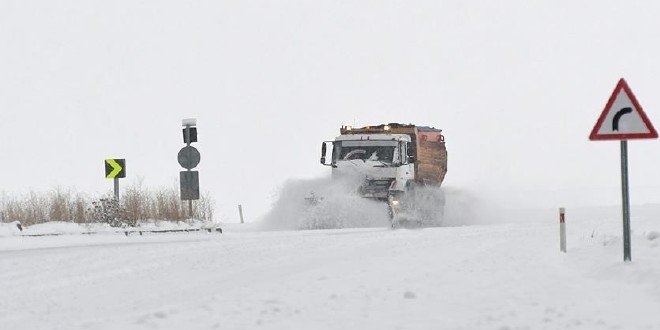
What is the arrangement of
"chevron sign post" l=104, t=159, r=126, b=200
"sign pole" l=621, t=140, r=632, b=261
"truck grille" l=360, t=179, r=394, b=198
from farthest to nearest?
"chevron sign post" l=104, t=159, r=126, b=200 < "truck grille" l=360, t=179, r=394, b=198 < "sign pole" l=621, t=140, r=632, b=261

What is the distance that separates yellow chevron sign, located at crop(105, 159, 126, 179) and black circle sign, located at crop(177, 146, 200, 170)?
1772mm

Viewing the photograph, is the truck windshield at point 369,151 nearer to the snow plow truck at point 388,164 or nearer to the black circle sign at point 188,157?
the snow plow truck at point 388,164

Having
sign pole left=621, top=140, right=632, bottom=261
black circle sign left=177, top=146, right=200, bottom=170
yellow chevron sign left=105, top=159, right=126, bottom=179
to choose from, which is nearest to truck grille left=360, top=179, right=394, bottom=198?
black circle sign left=177, top=146, right=200, bottom=170

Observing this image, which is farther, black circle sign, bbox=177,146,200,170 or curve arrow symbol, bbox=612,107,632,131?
black circle sign, bbox=177,146,200,170

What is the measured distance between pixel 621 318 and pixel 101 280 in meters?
6.61

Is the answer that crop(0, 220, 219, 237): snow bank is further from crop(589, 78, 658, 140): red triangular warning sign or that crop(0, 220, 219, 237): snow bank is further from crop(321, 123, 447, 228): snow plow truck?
crop(589, 78, 658, 140): red triangular warning sign

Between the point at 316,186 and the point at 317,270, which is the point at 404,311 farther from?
the point at 316,186

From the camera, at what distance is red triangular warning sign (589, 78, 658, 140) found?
473 inches

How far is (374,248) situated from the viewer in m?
16.5

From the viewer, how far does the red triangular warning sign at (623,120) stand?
39.4 ft

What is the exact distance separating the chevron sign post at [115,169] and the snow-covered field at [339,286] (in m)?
10.7

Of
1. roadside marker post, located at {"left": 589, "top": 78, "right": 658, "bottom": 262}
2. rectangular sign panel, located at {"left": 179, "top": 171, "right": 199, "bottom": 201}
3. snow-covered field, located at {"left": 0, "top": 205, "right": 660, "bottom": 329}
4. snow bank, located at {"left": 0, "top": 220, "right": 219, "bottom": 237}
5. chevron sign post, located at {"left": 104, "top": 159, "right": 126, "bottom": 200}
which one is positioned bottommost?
snow bank, located at {"left": 0, "top": 220, "right": 219, "bottom": 237}

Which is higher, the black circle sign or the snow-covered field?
the black circle sign

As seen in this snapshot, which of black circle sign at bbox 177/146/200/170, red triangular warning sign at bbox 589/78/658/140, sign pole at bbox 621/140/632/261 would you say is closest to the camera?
red triangular warning sign at bbox 589/78/658/140
